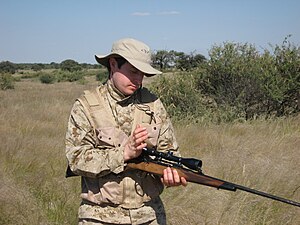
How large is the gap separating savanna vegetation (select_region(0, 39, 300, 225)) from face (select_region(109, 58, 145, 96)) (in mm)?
2270

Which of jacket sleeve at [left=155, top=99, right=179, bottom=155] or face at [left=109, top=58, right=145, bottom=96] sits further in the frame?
jacket sleeve at [left=155, top=99, right=179, bottom=155]

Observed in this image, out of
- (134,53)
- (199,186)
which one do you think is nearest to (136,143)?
(134,53)

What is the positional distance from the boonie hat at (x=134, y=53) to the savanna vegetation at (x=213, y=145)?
91.9 inches

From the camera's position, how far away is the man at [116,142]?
2314mm

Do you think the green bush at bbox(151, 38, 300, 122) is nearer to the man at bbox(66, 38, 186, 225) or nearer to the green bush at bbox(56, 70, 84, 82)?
the man at bbox(66, 38, 186, 225)

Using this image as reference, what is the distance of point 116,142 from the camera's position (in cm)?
237

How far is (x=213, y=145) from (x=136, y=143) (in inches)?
201

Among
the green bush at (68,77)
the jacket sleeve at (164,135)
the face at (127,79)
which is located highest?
the face at (127,79)

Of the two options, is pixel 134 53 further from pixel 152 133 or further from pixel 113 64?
pixel 152 133

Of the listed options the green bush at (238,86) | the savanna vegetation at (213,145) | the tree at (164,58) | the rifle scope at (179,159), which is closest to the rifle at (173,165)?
the rifle scope at (179,159)

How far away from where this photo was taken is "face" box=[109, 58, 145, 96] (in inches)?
93.3

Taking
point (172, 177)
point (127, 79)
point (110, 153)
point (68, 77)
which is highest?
point (127, 79)

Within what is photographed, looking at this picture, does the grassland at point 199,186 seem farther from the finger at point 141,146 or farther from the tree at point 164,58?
the tree at point 164,58

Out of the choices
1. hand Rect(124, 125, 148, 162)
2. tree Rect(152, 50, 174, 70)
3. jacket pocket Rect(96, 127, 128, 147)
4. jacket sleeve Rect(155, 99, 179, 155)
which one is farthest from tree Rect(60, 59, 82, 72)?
hand Rect(124, 125, 148, 162)
